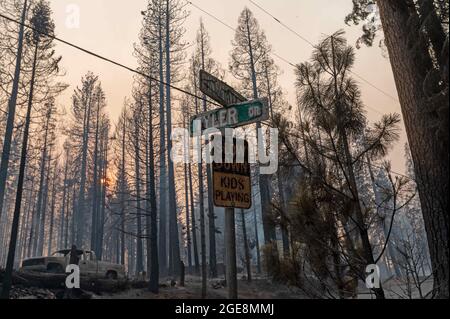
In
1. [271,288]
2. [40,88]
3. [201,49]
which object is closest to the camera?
[271,288]

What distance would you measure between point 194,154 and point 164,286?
9.72 meters

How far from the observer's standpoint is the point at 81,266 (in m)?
13.8

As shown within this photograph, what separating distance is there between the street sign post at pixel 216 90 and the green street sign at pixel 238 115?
146 millimetres

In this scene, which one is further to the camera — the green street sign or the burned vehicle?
the burned vehicle

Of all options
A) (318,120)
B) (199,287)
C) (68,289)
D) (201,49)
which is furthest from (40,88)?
(318,120)

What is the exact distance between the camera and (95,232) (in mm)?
29688

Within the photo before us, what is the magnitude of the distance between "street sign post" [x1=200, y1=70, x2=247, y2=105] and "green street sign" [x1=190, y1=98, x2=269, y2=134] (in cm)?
15

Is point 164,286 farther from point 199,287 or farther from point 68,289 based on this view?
point 68,289

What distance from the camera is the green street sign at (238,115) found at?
12.1 ft

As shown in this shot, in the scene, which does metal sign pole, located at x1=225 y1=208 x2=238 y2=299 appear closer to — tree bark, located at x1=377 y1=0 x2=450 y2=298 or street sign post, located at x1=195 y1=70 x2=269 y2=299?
street sign post, located at x1=195 y1=70 x2=269 y2=299

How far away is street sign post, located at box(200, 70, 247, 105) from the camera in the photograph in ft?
12.3

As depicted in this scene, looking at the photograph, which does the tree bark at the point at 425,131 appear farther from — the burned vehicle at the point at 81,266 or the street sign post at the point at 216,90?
the burned vehicle at the point at 81,266

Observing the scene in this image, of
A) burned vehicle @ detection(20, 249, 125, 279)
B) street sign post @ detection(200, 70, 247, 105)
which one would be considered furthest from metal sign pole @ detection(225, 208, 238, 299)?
burned vehicle @ detection(20, 249, 125, 279)

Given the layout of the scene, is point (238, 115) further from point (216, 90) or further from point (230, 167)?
point (230, 167)
